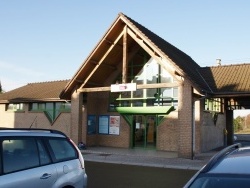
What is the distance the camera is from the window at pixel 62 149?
Answer: 18.8 ft

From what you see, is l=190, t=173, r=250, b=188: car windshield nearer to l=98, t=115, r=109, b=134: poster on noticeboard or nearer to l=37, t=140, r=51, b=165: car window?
l=37, t=140, r=51, b=165: car window

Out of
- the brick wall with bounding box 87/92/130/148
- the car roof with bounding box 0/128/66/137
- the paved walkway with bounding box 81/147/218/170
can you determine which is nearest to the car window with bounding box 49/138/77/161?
the car roof with bounding box 0/128/66/137

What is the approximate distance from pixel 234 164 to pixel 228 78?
18263mm

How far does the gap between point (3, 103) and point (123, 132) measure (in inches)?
475

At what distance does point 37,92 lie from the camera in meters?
27.6

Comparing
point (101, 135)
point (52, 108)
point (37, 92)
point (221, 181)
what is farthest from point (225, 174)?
point (37, 92)

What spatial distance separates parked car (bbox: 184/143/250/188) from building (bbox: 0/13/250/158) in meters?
13.0

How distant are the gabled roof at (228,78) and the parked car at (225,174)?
14.9 m

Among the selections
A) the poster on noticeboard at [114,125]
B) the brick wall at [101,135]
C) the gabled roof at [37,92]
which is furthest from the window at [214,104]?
the gabled roof at [37,92]

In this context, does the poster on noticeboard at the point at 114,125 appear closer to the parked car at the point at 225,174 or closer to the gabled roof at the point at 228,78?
the gabled roof at the point at 228,78

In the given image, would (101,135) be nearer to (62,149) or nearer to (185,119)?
(185,119)

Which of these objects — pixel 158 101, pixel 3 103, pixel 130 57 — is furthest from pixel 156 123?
pixel 3 103

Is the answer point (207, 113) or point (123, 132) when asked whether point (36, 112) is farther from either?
point (207, 113)

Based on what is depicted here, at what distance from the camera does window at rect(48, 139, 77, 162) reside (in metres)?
5.73
